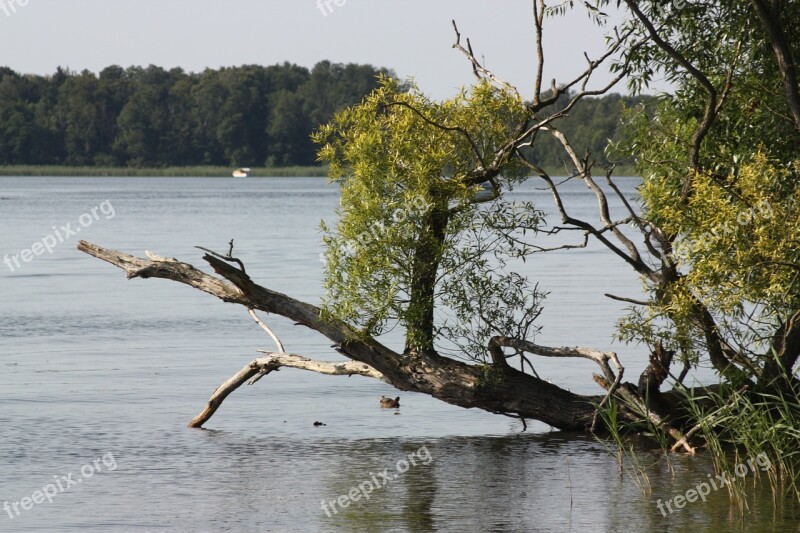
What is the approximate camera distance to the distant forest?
16612 cm

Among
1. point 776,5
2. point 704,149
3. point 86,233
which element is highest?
point 776,5

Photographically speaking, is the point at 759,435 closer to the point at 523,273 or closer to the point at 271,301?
the point at 271,301

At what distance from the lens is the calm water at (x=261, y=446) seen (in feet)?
44.3

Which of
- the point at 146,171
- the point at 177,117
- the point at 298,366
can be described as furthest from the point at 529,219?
the point at 146,171

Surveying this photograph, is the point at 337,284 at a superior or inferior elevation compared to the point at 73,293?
superior

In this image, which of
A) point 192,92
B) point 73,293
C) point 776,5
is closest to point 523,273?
point 73,293

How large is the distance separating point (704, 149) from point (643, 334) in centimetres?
242

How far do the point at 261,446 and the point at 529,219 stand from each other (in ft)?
16.2

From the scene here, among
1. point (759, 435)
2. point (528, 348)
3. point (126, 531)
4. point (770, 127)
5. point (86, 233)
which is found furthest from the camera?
point (86, 233)

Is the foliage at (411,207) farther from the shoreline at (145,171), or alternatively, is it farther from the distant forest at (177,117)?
the shoreline at (145,171)

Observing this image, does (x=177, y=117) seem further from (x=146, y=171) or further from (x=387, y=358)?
(x=387, y=358)

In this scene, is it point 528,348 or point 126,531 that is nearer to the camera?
point 126,531

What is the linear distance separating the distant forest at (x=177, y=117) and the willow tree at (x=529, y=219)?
14667 centimetres

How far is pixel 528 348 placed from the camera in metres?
16.0
